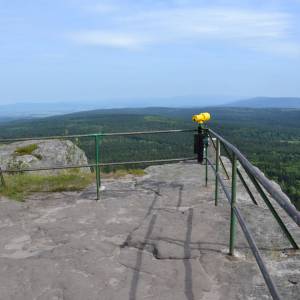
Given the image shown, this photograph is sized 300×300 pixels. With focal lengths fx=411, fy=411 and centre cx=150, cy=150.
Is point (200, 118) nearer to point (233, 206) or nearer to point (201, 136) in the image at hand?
point (201, 136)

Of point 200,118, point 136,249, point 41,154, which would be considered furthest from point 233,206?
point 41,154

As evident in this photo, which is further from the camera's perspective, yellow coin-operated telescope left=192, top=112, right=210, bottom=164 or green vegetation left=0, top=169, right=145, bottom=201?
green vegetation left=0, top=169, right=145, bottom=201

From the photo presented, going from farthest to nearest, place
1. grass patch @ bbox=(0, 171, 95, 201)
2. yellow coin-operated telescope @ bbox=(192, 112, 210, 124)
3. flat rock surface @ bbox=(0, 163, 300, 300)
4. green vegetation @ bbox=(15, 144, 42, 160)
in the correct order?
1. green vegetation @ bbox=(15, 144, 42, 160)
2. grass patch @ bbox=(0, 171, 95, 201)
3. yellow coin-operated telescope @ bbox=(192, 112, 210, 124)
4. flat rock surface @ bbox=(0, 163, 300, 300)

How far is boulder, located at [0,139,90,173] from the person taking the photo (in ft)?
36.9

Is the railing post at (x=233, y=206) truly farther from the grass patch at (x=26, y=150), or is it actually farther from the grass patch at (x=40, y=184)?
the grass patch at (x=26, y=150)

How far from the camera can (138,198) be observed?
7.33m

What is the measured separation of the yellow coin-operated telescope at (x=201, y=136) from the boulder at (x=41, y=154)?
15.8ft

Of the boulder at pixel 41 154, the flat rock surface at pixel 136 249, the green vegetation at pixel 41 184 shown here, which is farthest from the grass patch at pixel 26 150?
the flat rock surface at pixel 136 249

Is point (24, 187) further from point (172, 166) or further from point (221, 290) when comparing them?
point (221, 290)

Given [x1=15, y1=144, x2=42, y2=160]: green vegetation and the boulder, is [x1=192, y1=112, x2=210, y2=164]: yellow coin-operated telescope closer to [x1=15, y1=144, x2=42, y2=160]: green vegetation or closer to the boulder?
the boulder

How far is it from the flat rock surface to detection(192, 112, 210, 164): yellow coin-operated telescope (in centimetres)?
82

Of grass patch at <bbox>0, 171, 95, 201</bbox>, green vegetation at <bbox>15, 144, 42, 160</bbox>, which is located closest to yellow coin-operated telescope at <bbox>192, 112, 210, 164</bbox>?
grass patch at <bbox>0, 171, 95, 201</bbox>

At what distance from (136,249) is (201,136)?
3341 millimetres

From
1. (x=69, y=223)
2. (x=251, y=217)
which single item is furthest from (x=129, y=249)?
(x=251, y=217)
